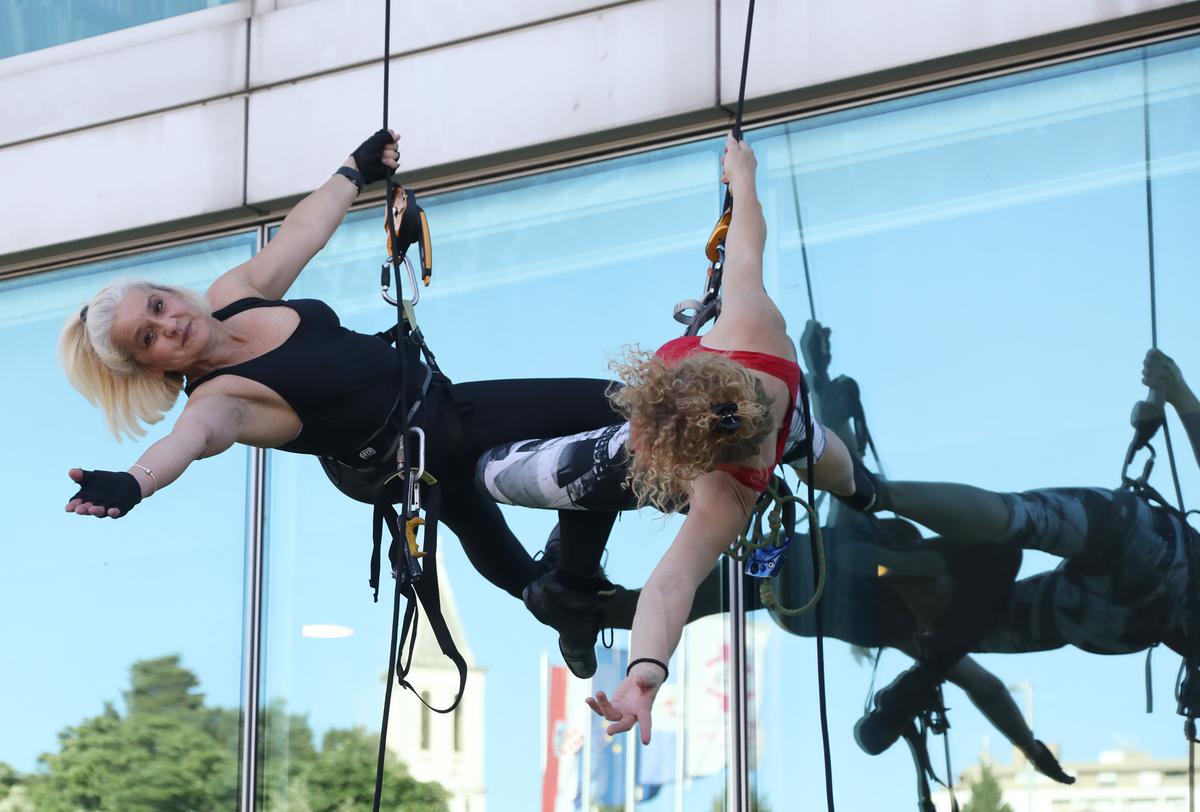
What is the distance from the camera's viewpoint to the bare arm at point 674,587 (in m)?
3.54

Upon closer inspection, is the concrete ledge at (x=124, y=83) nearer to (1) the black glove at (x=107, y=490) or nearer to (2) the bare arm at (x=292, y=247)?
(2) the bare arm at (x=292, y=247)

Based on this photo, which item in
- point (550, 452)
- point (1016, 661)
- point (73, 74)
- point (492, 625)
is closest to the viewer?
point (550, 452)

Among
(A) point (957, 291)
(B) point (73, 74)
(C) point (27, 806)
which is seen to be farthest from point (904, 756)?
(B) point (73, 74)

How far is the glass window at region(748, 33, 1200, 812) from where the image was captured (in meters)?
5.11

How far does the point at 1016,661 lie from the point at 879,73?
5.88 ft

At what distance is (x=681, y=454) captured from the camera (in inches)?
146

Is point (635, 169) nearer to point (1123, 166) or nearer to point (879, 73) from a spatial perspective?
point (879, 73)

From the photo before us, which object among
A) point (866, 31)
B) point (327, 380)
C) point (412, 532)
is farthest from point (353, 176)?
point (866, 31)

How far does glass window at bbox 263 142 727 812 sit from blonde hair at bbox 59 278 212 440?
1657mm

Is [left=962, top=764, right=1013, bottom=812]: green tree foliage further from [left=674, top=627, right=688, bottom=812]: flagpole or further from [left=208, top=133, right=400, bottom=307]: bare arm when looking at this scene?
[left=208, top=133, right=400, bottom=307]: bare arm

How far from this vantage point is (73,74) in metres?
6.86

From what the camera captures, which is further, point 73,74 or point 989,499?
point 73,74

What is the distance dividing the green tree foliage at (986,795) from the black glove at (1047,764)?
0.13m

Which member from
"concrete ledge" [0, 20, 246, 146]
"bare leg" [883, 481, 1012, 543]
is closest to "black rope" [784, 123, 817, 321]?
"bare leg" [883, 481, 1012, 543]
